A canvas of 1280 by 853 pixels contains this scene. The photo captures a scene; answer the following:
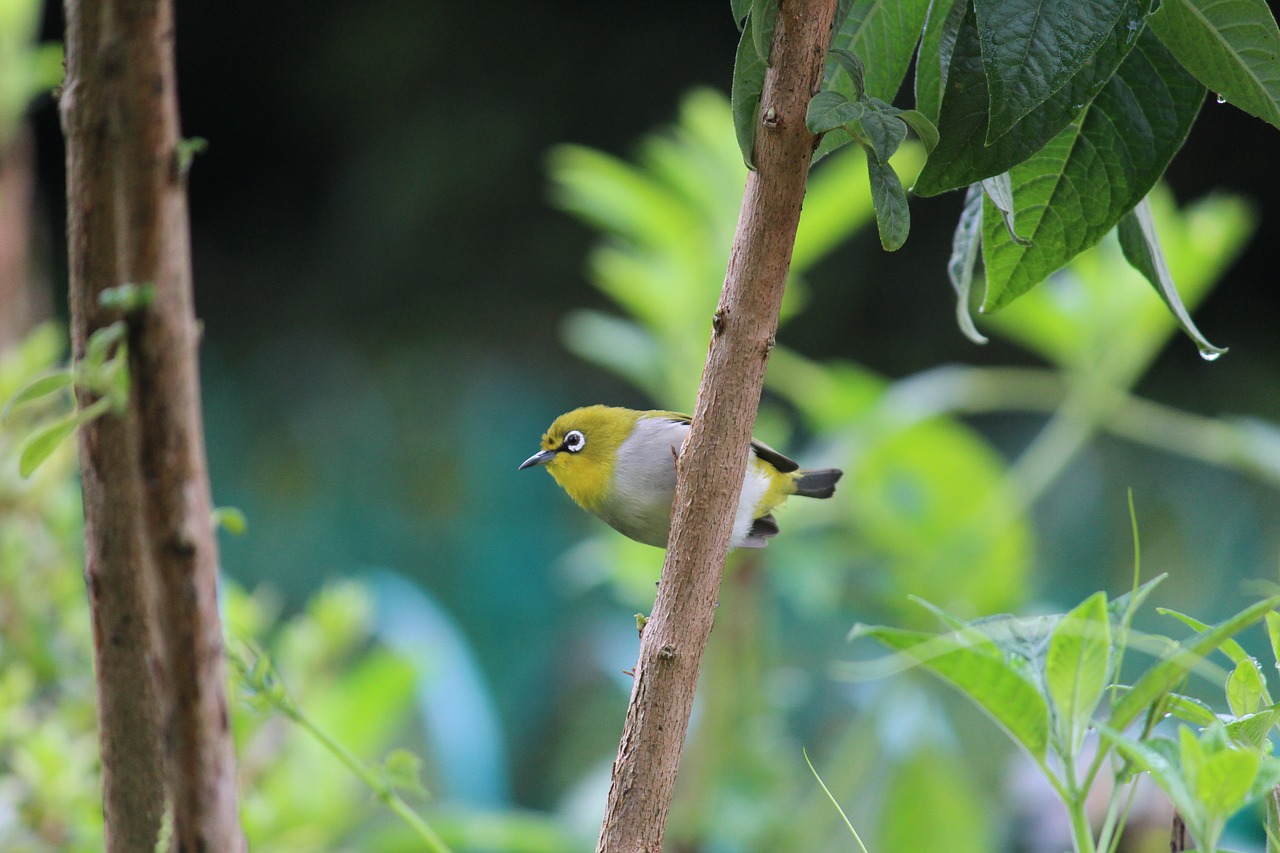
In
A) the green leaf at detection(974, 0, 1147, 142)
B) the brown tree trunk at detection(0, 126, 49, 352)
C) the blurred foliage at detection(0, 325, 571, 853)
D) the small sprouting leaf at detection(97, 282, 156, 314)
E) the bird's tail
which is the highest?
the brown tree trunk at detection(0, 126, 49, 352)

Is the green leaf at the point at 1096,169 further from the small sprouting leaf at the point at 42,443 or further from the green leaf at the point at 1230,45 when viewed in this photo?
the small sprouting leaf at the point at 42,443

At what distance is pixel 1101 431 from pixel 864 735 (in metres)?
0.91

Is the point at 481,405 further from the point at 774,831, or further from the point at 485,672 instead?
the point at 774,831

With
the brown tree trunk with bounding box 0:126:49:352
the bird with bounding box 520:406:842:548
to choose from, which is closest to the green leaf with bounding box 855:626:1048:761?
the bird with bounding box 520:406:842:548

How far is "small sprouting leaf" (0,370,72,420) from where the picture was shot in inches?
10.7

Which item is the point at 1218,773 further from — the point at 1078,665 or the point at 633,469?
the point at 633,469

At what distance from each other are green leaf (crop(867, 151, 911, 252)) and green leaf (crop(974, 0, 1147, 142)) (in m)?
0.03

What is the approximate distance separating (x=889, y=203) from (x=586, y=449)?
0.41m

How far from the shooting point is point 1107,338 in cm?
97

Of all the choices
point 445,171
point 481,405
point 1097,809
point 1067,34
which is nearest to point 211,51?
point 445,171

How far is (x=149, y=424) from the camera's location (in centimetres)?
27

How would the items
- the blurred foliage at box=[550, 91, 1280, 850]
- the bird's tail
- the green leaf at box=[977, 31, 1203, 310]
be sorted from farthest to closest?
the blurred foliage at box=[550, 91, 1280, 850] → the bird's tail → the green leaf at box=[977, 31, 1203, 310]

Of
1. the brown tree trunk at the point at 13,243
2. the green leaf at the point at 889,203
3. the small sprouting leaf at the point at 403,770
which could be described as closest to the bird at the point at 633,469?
the small sprouting leaf at the point at 403,770

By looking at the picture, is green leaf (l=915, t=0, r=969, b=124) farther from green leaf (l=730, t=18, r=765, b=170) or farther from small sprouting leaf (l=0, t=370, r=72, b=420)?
small sprouting leaf (l=0, t=370, r=72, b=420)
